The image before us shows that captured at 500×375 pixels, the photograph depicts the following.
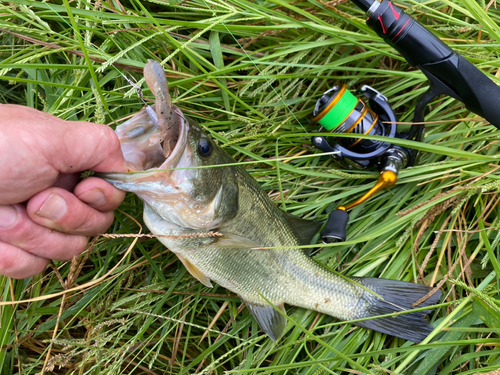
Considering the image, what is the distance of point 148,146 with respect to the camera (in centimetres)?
172

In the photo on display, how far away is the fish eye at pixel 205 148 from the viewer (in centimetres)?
168

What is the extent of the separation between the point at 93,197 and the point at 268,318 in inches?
52.5

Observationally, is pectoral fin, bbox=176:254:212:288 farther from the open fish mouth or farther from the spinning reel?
the spinning reel

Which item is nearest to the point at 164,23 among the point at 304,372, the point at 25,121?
the point at 25,121

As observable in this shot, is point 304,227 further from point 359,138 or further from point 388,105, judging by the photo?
point 388,105

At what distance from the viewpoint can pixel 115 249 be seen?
2383mm

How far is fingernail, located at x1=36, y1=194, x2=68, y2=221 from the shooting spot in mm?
1559

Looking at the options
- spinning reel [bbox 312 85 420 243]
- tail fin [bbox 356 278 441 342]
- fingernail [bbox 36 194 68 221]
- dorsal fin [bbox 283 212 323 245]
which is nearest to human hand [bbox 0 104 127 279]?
fingernail [bbox 36 194 68 221]

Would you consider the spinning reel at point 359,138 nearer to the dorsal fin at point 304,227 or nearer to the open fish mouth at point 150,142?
the dorsal fin at point 304,227

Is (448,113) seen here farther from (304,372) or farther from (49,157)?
(49,157)

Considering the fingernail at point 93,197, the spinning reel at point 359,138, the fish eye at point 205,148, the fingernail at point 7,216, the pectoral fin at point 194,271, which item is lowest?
the pectoral fin at point 194,271

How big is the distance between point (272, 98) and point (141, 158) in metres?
1.15

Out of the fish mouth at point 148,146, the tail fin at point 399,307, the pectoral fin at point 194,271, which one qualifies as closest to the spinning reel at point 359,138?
the tail fin at point 399,307

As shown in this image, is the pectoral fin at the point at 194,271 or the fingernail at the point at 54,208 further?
the pectoral fin at the point at 194,271
